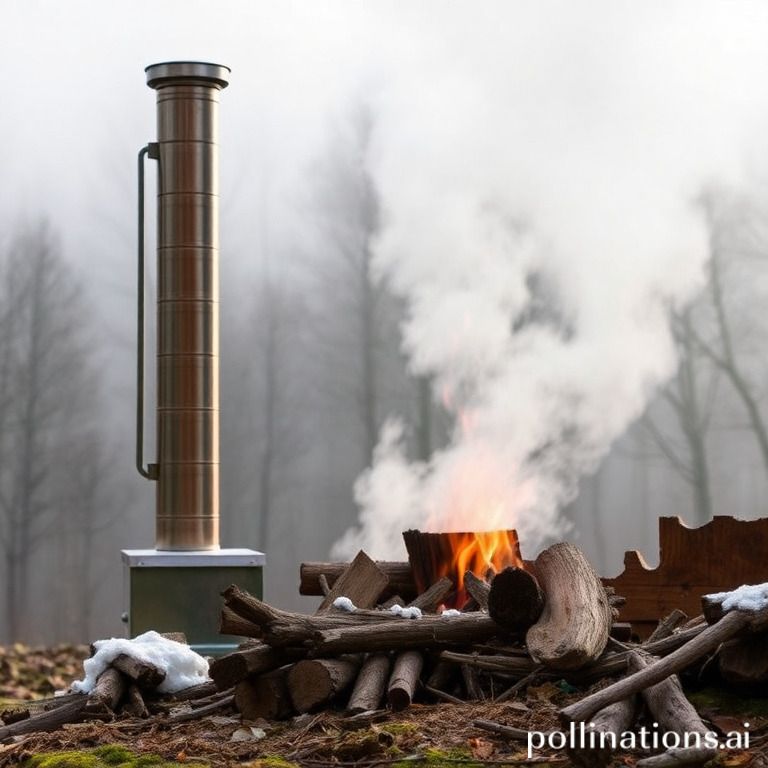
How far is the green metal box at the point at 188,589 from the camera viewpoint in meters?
6.70

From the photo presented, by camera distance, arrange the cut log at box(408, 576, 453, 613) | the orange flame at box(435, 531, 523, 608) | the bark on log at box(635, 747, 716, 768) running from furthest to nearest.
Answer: the orange flame at box(435, 531, 523, 608) < the cut log at box(408, 576, 453, 613) < the bark on log at box(635, 747, 716, 768)

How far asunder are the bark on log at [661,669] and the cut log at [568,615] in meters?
0.31

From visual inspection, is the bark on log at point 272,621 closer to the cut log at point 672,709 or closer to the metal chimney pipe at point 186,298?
the cut log at point 672,709

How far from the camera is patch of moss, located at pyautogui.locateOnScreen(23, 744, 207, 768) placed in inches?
154

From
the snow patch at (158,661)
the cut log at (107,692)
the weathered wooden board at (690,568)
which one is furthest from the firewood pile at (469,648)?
the weathered wooden board at (690,568)

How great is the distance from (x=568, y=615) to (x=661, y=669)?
0.54 m

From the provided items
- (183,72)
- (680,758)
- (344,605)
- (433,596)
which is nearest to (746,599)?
(680,758)

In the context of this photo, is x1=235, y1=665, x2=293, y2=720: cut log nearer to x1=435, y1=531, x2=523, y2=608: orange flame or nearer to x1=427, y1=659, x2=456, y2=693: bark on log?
x1=427, y1=659, x2=456, y2=693: bark on log

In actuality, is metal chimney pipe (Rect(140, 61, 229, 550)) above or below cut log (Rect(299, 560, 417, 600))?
above

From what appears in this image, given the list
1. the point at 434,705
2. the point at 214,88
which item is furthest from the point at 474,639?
the point at 214,88

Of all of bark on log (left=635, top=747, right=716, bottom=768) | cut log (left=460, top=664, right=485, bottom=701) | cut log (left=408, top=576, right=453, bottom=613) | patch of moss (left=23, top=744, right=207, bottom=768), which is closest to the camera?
bark on log (left=635, top=747, right=716, bottom=768)

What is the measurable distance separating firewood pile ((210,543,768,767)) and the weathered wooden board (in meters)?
1.08

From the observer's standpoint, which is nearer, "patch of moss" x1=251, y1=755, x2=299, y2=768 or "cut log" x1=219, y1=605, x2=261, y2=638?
"patch of moss" x1=251, y1=755, x2=299, y2=768

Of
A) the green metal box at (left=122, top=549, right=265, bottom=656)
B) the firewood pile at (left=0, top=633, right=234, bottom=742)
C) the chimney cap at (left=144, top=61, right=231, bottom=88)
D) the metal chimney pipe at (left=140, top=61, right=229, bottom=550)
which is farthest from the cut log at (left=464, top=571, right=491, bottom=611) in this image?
the chimney cap at (left=144, top=61, right=231, bottom=88)
